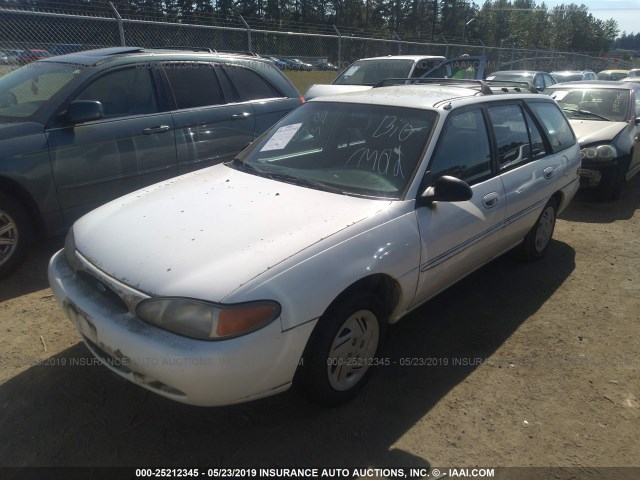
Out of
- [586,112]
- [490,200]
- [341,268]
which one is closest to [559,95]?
[586,112]

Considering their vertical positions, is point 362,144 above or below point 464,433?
above

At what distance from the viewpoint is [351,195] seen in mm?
2834

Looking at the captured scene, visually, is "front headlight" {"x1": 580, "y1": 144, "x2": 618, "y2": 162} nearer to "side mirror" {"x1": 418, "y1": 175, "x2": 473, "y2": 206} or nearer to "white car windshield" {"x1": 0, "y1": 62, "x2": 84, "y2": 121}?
"side mirror" {"x1": 418, "y1": 175, "x2": 473, "y2": 206}

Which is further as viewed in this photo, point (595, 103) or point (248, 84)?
point (595, 103)

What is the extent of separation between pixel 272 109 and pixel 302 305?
3.97 m

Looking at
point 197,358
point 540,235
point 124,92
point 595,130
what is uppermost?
point 124,92

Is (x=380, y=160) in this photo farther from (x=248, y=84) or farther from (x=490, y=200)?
(x=248, y=84)

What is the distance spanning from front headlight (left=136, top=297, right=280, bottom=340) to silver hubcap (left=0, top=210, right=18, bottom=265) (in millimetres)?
2442

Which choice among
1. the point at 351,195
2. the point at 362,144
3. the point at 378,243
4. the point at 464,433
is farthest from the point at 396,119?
the point at 464,433

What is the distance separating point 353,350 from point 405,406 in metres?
0.45

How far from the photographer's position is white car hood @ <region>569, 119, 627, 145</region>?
21.7ft

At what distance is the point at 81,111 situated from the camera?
4.01m

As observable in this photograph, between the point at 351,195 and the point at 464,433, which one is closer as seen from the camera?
the point at 464,433

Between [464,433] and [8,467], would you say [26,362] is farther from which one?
[464,433]
